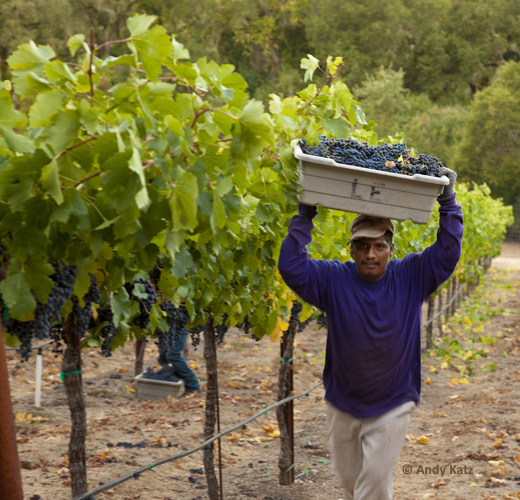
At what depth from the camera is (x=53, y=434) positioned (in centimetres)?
704

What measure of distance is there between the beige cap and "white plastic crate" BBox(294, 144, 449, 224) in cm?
20

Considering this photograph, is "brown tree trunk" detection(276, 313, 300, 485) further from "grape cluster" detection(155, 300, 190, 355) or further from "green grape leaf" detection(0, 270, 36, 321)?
"green grape leaf" detection(0, 270, 36, 321)

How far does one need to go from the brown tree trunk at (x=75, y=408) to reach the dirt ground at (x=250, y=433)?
1694mm

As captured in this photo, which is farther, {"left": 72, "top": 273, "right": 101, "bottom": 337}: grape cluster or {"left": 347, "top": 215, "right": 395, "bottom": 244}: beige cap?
{"left": 347, "top": 215, "right": 395, "bottom": 244}: beige cap

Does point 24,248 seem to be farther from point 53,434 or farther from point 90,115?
point 53,434

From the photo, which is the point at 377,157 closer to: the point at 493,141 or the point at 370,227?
the point at 370,227

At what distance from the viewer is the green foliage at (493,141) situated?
1496 inches

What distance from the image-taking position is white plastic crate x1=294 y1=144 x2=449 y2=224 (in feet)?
10.6

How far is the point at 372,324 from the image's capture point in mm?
3455

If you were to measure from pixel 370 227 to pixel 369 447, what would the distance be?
1.07 m

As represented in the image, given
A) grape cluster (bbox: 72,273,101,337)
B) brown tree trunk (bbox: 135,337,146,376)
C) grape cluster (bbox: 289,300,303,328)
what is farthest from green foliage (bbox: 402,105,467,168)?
grape cluster (bbox: 72,273,101,337)

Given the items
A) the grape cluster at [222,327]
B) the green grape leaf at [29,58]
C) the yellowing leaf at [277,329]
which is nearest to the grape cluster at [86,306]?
the green grape leaf at [29,58]

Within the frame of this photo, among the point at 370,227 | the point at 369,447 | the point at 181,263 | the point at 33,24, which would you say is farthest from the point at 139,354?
the point at 33,24

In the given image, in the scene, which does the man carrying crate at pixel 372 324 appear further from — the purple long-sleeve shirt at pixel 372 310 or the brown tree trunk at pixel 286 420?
the brown tree trunk at pixel 286 420
